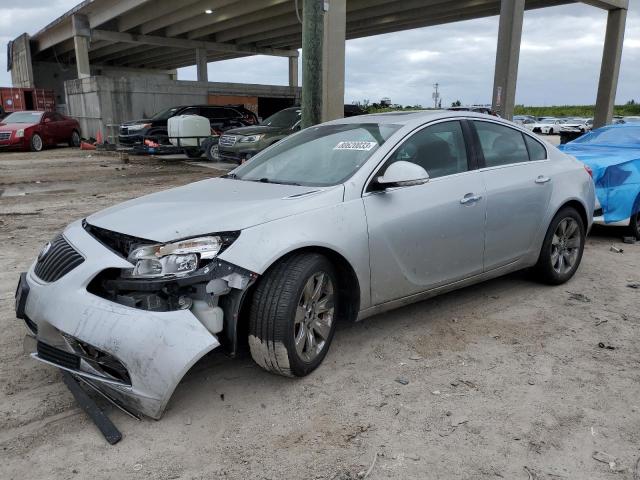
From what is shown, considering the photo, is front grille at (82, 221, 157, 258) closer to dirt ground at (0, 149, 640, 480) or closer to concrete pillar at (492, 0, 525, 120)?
dirt ground at (0, 149, 640, 480)

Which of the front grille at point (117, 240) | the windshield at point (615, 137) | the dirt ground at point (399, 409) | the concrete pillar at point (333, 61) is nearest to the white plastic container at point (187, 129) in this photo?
the concrete pillar at point (333, 61)

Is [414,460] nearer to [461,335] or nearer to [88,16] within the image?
[461,335]

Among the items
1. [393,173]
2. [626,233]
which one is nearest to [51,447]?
[393,173]

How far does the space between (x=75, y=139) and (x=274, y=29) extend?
12592 millimetres

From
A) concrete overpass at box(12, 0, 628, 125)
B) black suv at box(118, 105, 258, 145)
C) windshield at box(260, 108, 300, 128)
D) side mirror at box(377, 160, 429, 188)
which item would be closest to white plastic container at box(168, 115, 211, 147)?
black suv at box(118, 105, 258, 145)

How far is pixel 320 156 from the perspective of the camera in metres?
3.91

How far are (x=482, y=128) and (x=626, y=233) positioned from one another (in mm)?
3710

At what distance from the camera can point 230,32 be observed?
32.0 meters

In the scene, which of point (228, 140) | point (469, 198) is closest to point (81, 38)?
point (228, 140)

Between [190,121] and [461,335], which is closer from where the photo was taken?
[461,335]

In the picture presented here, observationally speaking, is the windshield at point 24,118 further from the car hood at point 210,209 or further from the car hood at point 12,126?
the car hood at point 210,209

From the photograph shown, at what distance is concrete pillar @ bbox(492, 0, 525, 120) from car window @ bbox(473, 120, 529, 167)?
50.0ft

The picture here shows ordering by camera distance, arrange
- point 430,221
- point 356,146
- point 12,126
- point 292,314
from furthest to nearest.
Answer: point 12,126 → point 356,146 → point 430,221 → point 292,314

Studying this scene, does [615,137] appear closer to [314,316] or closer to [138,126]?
[314,316]
